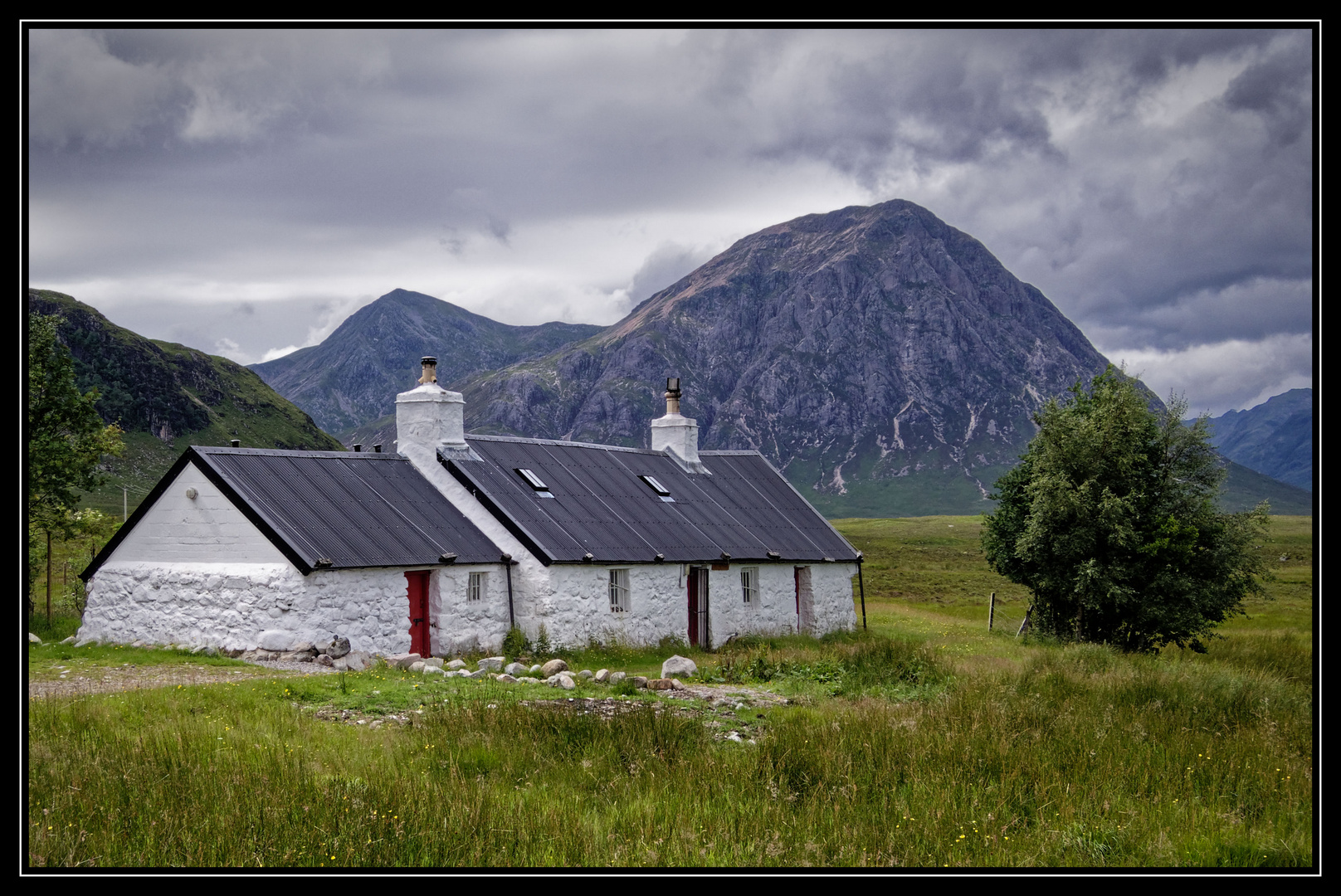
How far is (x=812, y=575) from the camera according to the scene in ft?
112

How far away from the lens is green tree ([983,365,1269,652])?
29.4 metres

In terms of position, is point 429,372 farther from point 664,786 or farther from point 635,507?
point 664,786

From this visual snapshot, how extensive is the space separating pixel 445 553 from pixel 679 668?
6.72 meters

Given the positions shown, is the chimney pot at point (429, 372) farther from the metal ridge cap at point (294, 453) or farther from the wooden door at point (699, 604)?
the wooden door at point (699, 604)

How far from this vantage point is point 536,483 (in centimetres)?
3030

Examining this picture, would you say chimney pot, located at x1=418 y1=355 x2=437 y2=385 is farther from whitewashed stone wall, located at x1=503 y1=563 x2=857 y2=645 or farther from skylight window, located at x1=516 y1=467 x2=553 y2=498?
whitewashed stone wall, located at x1=503 y1=563 x2=857 y2=645

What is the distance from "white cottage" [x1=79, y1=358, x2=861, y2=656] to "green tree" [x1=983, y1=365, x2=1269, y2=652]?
7.30m

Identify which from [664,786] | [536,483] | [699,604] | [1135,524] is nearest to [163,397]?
[536,483]

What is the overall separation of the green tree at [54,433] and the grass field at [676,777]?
12888 mm

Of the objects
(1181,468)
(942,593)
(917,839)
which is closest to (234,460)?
(917,839)

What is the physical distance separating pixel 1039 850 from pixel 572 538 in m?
19.6

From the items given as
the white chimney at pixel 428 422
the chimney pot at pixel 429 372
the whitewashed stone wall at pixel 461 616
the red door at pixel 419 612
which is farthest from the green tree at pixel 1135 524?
the chimney pot at pixel 429 372

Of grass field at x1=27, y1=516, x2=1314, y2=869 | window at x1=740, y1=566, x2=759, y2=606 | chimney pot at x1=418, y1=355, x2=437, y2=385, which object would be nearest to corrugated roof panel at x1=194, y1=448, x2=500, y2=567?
chimney pot at x1=418, y1=355, x2=437, y2=385
